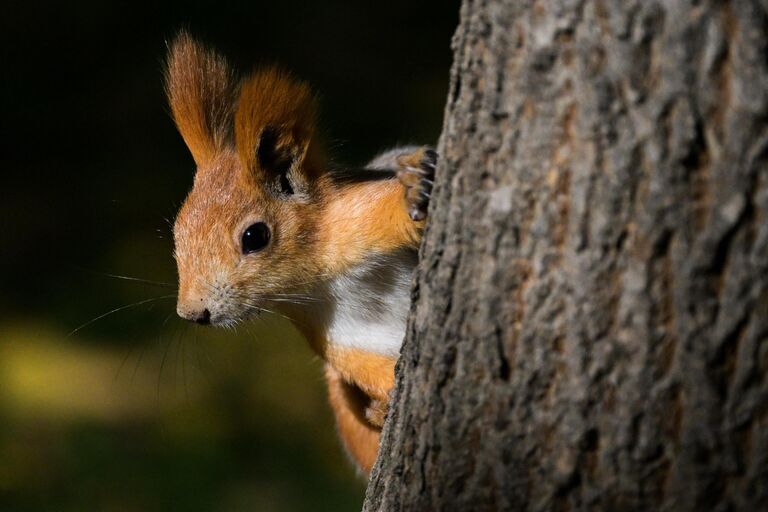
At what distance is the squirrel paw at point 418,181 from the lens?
4.13ft

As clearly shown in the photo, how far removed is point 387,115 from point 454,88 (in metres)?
2.13

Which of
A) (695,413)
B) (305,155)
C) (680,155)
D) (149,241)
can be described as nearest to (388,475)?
(695,413)

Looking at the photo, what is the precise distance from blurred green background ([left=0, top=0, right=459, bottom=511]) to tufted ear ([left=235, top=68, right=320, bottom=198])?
845 mm

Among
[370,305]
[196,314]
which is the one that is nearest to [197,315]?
[196,314]

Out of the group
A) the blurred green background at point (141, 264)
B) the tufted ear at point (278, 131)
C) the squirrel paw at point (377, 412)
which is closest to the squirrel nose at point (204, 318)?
the tufted ear at point (278, 131)

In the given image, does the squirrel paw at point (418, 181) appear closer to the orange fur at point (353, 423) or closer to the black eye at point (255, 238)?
the black eye at point (255, 238)

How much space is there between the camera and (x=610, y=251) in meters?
0.71

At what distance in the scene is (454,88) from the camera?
822 mm

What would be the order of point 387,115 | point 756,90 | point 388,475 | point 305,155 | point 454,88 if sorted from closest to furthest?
1. point 756,90
2. point 454,88
3. point 388,475
4. point 305,155
5. point 387,115

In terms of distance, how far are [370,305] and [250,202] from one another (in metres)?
0.24

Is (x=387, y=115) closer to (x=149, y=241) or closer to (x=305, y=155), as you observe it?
(x=149, y=241)

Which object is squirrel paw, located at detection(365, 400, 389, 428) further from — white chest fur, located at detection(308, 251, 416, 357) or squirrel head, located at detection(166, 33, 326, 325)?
squirrel head, located at detection(166, 33, 326, 325)

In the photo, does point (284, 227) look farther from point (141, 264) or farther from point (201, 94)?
point (141, 264)

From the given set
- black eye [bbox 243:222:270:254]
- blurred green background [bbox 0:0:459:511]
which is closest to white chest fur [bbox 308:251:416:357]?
black eye [bbox 243:222:270:254]
